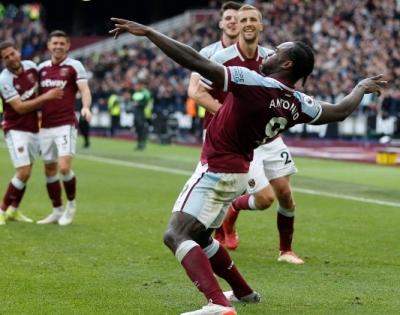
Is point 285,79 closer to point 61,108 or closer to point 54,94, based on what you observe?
point 54,94

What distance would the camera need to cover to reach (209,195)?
25.1 feet

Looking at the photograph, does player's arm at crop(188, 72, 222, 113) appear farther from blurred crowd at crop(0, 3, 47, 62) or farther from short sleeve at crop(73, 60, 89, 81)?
blurred crowd at crop(0, 3, 47, 62)

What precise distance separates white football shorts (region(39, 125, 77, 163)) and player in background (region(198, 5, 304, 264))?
3074 millimetres

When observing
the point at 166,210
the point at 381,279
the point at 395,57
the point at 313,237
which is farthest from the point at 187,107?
the point at 381,279

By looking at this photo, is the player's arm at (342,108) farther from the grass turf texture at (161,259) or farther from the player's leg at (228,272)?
the grass turf texture at (161,259)

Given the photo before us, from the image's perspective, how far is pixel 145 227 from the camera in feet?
42.9

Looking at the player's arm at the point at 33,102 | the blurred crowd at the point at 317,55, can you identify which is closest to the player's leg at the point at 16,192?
the player's arm at the point at 33,102

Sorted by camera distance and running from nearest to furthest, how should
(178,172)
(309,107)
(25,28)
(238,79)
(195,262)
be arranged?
(238,79) → (195,262) → (309,107) → (178,172) → (25,28)

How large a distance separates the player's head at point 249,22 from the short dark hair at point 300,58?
2.26m

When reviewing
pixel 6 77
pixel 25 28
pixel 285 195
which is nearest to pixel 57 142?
pixel 6 77

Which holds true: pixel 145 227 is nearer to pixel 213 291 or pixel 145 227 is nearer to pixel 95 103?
pixel 213 291

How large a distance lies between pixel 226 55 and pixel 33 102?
3523mm

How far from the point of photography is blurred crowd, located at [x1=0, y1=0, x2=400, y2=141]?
36.3 m

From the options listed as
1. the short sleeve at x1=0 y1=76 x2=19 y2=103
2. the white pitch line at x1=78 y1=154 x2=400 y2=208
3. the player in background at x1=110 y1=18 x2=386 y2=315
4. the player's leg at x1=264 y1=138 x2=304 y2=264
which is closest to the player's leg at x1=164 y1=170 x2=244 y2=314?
the player in background at x1=110 y1=18 x2=386 y2=315
